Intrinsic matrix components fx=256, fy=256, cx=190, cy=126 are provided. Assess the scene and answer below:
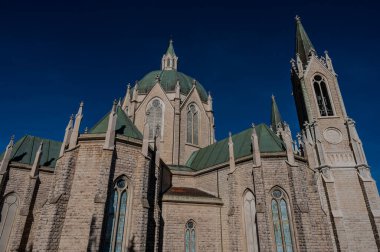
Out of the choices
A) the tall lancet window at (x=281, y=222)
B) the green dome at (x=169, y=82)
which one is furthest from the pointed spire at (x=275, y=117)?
the tall lancet window at (x=281, y=222)

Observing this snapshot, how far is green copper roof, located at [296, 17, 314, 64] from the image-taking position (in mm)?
31314

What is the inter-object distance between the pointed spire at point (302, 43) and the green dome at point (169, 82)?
12824 mm

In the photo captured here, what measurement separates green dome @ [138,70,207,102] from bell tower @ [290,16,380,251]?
11778mm

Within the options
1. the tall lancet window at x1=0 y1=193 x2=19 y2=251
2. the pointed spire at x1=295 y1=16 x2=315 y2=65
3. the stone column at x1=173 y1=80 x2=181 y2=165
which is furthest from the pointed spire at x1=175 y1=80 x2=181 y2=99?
the tall lancet window at x1=0 y1=193 x2=19 y2=251

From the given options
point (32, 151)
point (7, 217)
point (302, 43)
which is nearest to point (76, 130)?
point (32, 151)

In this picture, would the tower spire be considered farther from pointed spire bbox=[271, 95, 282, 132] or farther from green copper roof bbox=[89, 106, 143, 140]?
green copper roof bbox=[89, 106, 143, 140]

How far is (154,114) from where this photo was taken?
2809 cm

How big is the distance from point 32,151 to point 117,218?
11.1 meters

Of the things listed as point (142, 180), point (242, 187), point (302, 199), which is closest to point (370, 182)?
point (302, 199)

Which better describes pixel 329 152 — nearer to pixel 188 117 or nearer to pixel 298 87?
pixel 298 87

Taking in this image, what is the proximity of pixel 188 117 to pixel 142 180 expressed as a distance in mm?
14819

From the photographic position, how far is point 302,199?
15500 mm

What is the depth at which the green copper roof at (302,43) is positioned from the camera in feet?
103

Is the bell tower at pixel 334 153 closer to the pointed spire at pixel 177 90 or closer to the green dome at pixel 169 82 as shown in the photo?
the green dome at pixel 169 82
